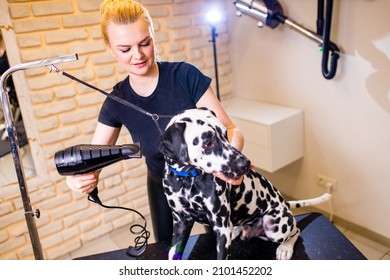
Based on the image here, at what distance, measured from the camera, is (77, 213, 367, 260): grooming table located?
1158mm

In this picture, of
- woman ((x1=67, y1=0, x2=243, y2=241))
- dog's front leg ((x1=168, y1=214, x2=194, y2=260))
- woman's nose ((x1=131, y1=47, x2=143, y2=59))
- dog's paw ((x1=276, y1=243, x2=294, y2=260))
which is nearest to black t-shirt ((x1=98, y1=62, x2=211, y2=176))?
woman ((x1=67, y1=0, x2=243, y2=241))

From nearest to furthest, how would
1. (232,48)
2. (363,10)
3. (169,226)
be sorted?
(169,226)
(363,10)
(232,48)

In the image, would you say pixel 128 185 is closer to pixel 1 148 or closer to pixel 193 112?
pixel 1 148

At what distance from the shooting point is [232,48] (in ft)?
8.18

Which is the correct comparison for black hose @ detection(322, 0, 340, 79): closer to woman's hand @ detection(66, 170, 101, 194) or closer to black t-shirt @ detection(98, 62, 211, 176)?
black t-shirt @ detection(98, 62, 211, 176)

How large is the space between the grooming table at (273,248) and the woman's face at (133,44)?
0.62 m

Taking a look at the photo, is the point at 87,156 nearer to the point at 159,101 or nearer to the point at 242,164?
the point at 159,101

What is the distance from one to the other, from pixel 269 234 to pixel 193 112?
487 millimetres

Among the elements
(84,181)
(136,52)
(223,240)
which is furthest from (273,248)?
(136,52)

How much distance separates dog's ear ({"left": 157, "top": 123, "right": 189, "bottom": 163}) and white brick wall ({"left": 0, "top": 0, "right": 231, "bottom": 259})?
4.01 feet

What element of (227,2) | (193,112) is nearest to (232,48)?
(227,2)

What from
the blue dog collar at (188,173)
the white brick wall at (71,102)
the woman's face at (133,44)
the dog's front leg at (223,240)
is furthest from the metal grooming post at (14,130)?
the white brick wall at (71,102)

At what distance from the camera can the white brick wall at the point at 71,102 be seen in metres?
1.78

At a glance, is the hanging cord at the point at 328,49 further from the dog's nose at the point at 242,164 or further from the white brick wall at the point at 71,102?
the dog's nose at the point at 242,164
